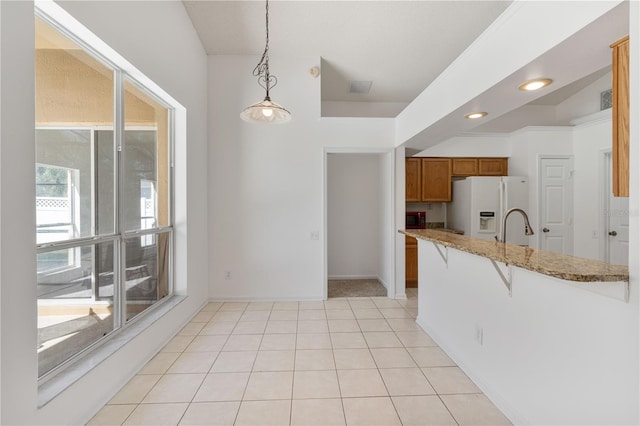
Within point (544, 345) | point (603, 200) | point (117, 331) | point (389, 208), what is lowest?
point (117, 331)

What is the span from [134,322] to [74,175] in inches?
55.3

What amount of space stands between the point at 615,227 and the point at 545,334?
14.6 ft

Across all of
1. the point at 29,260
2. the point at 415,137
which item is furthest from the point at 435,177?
the point at 29,260

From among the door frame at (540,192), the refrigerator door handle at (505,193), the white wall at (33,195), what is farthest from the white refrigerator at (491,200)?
the white wall at (33,195)

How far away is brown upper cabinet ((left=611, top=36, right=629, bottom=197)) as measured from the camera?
1233 mm

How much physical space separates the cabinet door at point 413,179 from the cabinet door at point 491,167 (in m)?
1.20

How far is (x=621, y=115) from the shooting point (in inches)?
50.3

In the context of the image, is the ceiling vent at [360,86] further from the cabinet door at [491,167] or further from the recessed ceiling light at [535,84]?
the recessed ceiling light at [535,84]

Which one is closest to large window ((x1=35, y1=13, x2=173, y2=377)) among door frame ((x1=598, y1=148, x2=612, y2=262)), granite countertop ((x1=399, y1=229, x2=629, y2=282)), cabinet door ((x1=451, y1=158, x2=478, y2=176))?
granite countertop ((x1=399, y1=229, x2=629, y2=282))

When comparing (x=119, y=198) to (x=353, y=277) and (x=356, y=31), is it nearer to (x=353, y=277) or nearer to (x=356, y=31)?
(x=356, y=31)

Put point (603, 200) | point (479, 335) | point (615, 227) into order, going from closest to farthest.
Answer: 1. point (479, 335)
2. point (615, 227)
3. point (603, 200)

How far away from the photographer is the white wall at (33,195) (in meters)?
1.28

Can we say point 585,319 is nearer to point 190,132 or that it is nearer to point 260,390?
point 260,390

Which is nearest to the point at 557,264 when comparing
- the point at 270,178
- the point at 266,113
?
Result: the point at 266,113
